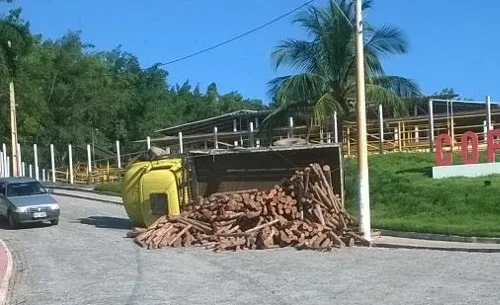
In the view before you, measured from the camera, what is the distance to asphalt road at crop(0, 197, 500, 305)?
12.7 metres

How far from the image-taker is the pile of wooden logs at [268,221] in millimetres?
20953

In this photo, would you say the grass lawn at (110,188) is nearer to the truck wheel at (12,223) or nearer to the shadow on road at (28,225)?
the shadow on road at (28,225)

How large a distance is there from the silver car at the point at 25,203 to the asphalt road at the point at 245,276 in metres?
4.98

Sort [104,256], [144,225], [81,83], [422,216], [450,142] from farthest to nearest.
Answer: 1. [81,83]
2. [450,142]
3. [144,225]
4. [422,216]
5. [104,256]

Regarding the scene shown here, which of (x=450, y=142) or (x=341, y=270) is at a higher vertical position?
(x=450, y=142)

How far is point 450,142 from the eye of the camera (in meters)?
31.2

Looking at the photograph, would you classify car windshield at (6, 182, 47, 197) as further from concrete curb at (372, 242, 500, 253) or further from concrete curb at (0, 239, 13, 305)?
concrete curb at (372, 242, 500, 253)

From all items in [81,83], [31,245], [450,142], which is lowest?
[31,245]

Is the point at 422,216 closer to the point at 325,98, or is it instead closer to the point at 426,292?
the point at 325,98

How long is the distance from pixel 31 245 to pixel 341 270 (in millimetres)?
10644

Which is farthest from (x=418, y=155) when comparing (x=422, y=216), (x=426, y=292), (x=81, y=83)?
(x=81, y=83)

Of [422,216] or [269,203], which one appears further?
[422,216]

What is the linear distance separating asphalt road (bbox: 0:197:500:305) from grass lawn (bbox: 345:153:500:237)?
132 inches

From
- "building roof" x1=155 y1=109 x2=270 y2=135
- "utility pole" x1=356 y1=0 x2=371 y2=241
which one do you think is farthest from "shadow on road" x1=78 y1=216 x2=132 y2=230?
"building roof" x1=155 y1=109 x2=270 y2=135
